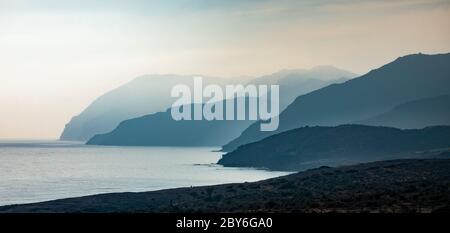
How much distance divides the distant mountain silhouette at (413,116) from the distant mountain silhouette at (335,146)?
2695mm

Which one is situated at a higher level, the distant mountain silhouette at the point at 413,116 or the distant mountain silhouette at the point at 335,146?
the distant mountain silhouette at the point at 413,116

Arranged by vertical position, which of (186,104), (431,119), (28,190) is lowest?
(28,190)

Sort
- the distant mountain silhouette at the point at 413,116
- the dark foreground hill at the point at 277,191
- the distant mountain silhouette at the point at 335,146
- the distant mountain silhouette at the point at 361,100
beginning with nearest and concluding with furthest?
the dark foreground hill at the point at 277,191, the distant mountain silhouette at the point at 361,100, the distant mountain silhouette at the point at 413,116, the distant mountain silhouette at the point at 335,146

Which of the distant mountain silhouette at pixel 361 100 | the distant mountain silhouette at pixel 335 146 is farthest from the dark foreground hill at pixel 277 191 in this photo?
the distant mountain silhouette at pixel 335 146

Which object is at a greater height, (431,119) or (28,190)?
(431,119)

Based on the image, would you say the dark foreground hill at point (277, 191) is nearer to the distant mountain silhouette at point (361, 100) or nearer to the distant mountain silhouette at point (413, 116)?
the distant mountain silhouette at point (361, 100)

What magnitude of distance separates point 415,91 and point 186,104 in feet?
472

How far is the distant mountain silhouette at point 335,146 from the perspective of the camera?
481 feet

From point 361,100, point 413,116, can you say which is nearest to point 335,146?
point 413,116

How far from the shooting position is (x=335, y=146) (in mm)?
166375

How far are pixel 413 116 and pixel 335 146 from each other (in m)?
22.9
